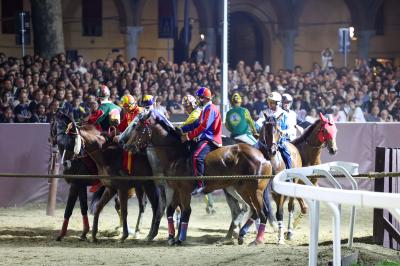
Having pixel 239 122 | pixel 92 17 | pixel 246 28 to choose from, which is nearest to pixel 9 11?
pixel 92 17

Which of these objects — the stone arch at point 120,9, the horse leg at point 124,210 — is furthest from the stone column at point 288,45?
the horse leg at point 124,210

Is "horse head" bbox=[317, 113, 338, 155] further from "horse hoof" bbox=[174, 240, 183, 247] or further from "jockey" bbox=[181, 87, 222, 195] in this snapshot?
"horse hoof" bbox=[174, 240, 183, 247]

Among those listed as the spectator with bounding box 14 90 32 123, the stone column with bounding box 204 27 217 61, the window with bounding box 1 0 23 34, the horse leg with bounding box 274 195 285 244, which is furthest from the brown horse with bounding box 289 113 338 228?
the window with bounding box 1 0 23 34

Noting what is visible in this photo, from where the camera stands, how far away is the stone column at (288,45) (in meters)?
35.1

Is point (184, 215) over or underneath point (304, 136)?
underneath

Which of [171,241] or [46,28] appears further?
[46,28]

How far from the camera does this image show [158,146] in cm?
1306

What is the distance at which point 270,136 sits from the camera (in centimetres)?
1304

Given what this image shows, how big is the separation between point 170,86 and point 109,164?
8303 mm

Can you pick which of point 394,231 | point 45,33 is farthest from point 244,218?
point 45,33

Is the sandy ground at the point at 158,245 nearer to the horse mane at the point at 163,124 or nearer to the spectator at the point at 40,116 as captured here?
the horse mane at the point at 163,124

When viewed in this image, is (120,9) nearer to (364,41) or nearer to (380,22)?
(364,41)

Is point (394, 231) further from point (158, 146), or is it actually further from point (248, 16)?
point (248, 16)

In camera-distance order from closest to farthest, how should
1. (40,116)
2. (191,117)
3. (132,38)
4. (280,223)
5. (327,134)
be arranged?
(191,117) → (280,223) → (327,134) → (40,116) → (132,38)
